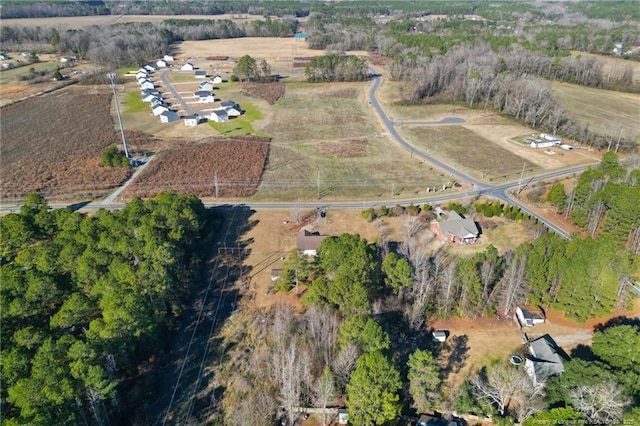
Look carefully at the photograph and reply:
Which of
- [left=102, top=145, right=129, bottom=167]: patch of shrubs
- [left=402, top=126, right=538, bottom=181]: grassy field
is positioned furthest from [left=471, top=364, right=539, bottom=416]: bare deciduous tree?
Result: [left=102, top=145, right=129, bottom=167]: patch of shrubs

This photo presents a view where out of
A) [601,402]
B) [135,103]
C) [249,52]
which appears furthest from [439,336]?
[249,52]

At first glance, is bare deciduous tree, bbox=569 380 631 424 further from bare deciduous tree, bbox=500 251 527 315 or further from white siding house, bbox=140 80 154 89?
white siding house, bbox=140 80 154 89

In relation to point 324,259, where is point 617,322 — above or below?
below

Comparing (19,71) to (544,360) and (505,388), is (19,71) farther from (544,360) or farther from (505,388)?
(544,360)

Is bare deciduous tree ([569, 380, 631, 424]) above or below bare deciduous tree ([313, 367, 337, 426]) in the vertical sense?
above

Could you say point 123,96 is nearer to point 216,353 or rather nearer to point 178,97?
point 178,97
